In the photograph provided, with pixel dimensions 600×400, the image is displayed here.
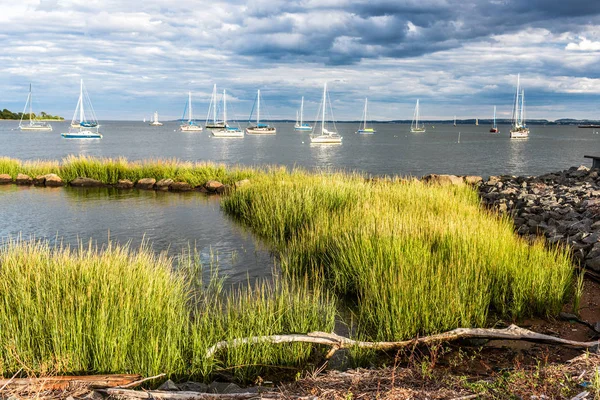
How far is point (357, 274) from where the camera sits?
896cm

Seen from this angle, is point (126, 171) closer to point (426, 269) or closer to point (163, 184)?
point (163, 184)

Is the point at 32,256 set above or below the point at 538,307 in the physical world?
above

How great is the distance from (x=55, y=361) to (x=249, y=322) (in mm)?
2109

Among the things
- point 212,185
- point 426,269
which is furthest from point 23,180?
point 426,269

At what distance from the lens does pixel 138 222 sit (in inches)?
639

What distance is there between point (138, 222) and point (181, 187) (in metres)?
8.47

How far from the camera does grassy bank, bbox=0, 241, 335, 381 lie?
5.21 metres

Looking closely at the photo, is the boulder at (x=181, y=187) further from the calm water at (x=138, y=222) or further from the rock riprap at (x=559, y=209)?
the rock riprap at (x=559, y=209)

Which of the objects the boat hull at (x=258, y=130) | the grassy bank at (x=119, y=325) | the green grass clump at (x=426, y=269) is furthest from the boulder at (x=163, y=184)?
the boat hull at (x=258, y=130)

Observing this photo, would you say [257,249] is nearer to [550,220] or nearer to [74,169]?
[550,220]

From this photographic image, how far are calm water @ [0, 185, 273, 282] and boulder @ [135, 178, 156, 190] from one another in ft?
4.04

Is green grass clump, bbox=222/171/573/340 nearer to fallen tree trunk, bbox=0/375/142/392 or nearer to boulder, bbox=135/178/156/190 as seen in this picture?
fallen tree trunk, bbox=0/375/142/392

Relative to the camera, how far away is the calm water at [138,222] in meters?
12.2

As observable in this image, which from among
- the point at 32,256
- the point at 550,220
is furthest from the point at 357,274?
the point at 550,220
